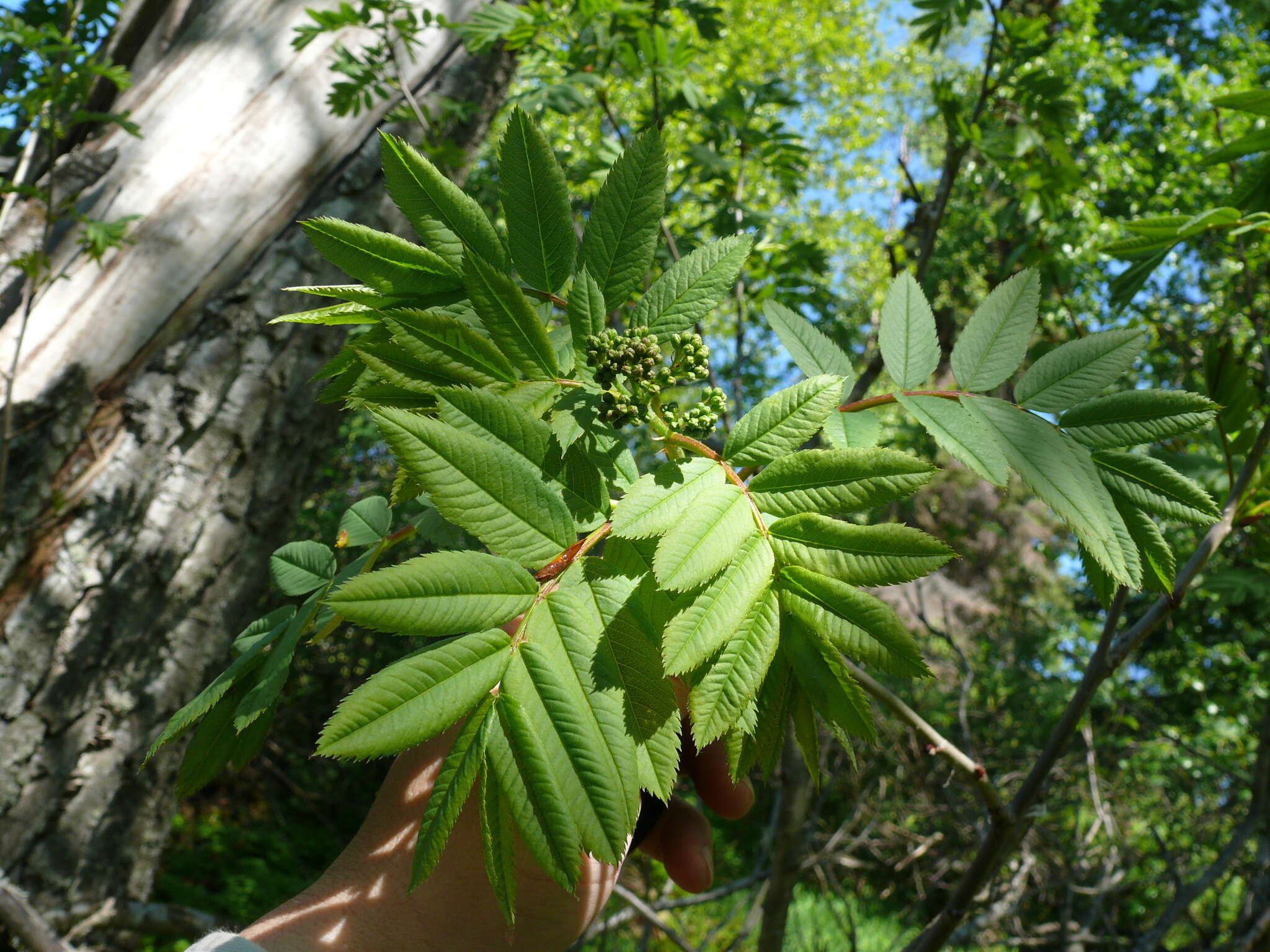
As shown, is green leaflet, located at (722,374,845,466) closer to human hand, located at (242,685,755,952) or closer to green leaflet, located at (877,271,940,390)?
green leaflet, located at (877,271,940,390)

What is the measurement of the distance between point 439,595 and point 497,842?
202mm

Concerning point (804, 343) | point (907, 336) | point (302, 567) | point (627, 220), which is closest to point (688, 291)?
point (627, 220)

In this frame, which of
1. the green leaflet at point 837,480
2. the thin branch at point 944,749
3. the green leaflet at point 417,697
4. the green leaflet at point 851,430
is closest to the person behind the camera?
the green leaflet at point 417,697

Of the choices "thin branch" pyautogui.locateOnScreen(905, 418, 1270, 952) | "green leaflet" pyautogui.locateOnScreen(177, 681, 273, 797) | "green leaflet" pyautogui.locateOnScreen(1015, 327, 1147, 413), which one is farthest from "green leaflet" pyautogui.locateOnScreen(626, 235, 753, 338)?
"thin branch" pyautogui.locateOnScreen(905, 418, 1270, 952)

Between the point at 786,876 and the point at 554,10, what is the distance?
8.52 feet

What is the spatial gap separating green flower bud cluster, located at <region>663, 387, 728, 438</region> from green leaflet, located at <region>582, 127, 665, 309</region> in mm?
121

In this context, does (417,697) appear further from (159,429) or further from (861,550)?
(159,429)

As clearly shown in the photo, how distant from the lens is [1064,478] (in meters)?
0.78

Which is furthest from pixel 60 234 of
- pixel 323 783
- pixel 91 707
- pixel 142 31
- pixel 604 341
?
pixel 323 783

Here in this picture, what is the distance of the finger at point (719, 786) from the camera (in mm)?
1090

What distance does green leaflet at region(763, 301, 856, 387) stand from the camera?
933 mm

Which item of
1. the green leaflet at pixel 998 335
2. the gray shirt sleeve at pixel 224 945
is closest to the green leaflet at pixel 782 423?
the green leaflet at pixel 998 335

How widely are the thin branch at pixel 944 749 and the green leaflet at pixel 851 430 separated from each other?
33cm

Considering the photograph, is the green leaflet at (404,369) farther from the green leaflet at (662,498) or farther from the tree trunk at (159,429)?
the tree trunk at (159,429)
